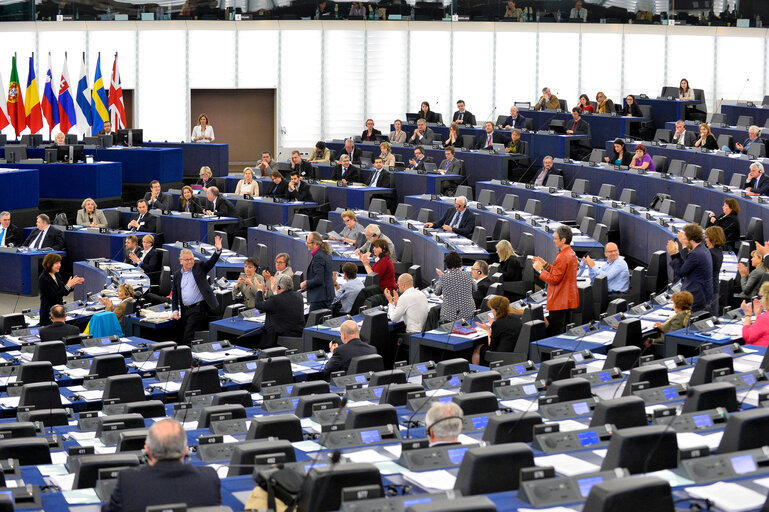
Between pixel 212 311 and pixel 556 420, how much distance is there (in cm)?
655

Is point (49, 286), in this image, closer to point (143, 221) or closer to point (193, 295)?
point (193, 295)

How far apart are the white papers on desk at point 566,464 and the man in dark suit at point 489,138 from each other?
15.8 meters

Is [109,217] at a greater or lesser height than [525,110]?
lesser

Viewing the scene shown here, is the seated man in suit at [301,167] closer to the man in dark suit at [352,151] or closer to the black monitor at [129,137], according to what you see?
the man in dark suit at [352,151]

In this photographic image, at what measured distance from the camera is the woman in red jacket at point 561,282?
1148cm

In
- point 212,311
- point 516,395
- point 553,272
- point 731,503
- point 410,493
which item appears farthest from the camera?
point 212,311

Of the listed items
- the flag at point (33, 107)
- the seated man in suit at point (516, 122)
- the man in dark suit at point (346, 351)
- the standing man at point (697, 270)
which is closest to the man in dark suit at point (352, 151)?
the seated man in suit at point (516, 122)

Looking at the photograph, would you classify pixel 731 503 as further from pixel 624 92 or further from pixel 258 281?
pixel 624 92

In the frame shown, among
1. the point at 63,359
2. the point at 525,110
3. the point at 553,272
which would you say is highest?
the point at 525,110

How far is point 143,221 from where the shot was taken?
18.2m

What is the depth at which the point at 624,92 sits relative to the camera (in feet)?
87.3

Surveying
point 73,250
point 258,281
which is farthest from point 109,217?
point 258,281

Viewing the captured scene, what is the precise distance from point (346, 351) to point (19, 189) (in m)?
11.0

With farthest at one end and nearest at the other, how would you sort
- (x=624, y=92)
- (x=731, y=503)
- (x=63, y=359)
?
1. (x=624, y=92)
2. (x=63, y=359)
3. (x=731, y=503)
